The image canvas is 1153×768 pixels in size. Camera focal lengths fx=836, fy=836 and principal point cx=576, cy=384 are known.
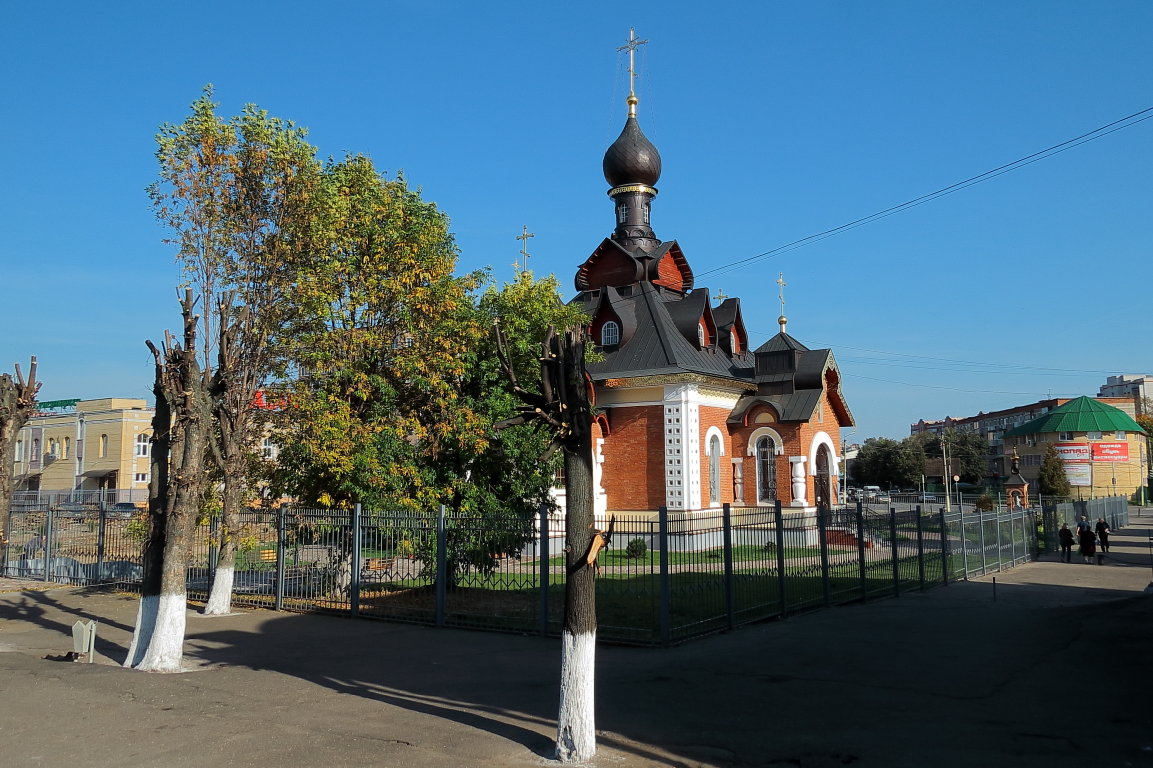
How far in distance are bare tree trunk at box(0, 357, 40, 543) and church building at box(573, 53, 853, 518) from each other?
1556cm

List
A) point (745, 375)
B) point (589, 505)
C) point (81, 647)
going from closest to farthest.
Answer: point (589, 505) → point (81, 647) → point (745, 375)

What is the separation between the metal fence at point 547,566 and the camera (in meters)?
12.2

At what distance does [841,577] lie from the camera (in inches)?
602

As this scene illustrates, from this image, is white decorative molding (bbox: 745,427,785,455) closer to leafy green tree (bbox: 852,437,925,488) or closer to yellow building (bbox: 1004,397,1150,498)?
yellow building (bbox: 1004,397,1150,498)

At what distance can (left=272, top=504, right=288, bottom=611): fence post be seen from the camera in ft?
50.0

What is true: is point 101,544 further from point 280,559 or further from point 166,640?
point 166,640

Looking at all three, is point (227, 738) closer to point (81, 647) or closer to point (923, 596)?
point (81, 647)

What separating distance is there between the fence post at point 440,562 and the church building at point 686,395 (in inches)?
541

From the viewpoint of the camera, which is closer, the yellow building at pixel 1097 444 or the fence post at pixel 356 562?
the fence post at pixel 356 562

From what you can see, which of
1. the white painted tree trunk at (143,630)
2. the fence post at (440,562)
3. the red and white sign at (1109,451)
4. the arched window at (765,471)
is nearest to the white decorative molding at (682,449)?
the arched window at (765,471)

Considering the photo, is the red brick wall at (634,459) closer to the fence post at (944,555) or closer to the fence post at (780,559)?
the fence post at (944,555)

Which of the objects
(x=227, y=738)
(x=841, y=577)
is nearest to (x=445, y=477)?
(x=841, y=577)

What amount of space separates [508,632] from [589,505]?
255 inches

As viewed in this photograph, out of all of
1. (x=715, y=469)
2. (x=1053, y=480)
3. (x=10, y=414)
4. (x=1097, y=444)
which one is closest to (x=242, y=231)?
(x=10, y=414)
